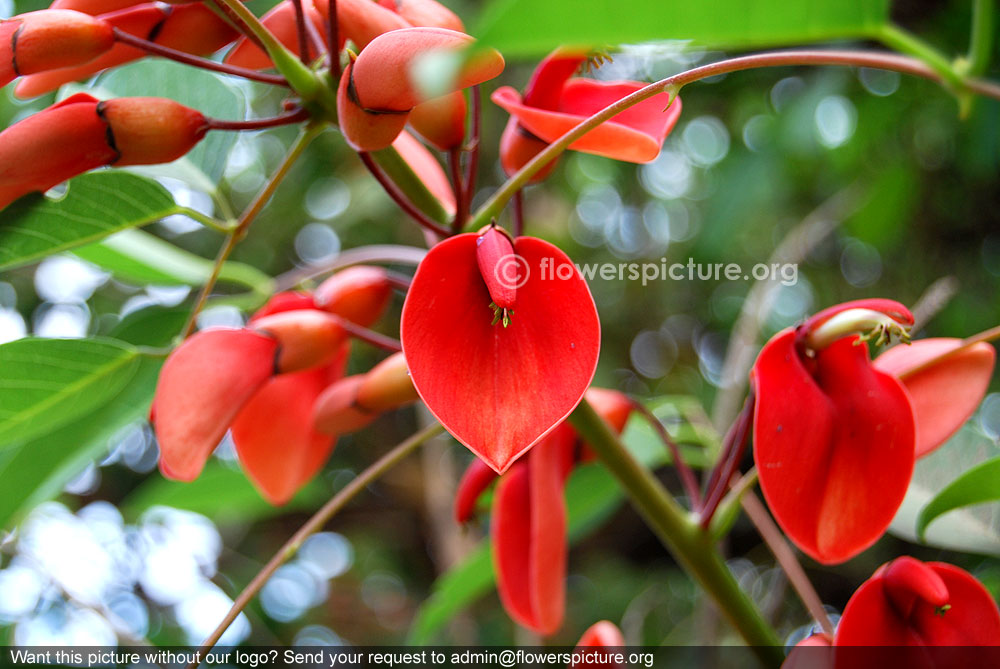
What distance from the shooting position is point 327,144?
70.7 inches

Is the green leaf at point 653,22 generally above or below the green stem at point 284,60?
above

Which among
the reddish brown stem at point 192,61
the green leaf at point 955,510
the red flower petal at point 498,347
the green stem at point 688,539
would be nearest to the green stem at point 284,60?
the reddish brown stem at point 192,61

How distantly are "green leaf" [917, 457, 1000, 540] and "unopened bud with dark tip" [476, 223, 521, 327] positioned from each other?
278 millimetres

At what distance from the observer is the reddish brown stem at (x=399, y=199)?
422 millimetres

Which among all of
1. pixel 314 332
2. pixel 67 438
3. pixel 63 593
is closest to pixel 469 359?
pixel 314 332

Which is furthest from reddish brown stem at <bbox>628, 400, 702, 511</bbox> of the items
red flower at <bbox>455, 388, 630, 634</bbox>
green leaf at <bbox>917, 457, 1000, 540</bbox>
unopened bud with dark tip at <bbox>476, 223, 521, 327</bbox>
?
unopened bud with dark tip at <bbox>476, 223, 521, 327</bbox>

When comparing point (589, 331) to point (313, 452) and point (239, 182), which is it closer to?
point (313, 452)

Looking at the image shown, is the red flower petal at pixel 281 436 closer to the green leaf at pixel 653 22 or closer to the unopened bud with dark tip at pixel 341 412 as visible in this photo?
the unopened bud with dark tip at pixel 341 412

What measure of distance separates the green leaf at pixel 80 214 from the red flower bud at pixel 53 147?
4 centimetres

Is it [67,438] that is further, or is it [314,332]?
[67,438]

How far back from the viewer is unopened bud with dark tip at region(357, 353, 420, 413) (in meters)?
0.48

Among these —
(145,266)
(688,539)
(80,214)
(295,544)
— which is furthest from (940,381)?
(145,266)

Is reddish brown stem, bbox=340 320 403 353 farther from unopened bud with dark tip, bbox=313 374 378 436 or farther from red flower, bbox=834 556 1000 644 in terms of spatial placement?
red flower, bbox=834 556 1000 644

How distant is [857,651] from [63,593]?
2.44ft
